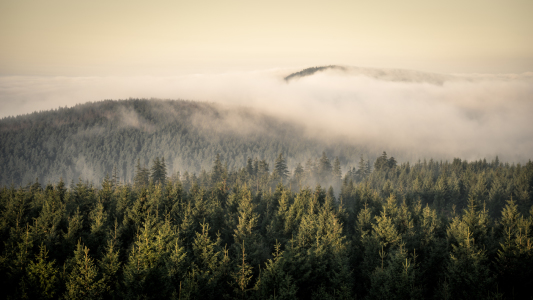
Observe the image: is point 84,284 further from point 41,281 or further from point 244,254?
point 244,254

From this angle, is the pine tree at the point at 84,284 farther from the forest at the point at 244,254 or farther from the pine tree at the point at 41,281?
the pine tree at the point at 41,281

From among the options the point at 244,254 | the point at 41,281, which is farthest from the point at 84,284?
the point at 244,254

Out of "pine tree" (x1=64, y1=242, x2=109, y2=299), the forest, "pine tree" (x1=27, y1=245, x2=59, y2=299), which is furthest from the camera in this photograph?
the forest

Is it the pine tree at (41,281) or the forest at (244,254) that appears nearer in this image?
the pine tree at (41,281)

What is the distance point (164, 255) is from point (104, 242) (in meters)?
13.2

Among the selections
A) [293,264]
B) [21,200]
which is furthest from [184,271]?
[21,200]

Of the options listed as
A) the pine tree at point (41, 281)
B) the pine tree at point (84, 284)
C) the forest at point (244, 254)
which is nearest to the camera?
the pine tree at point (84, 284)

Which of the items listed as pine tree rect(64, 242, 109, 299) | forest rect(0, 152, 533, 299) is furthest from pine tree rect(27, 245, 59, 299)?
pine tree rect(64, 242, 109, 299)

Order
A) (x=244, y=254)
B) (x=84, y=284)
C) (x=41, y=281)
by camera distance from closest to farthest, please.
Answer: (x=84, y=284), (x=41, y=281), (x=244, y=254)

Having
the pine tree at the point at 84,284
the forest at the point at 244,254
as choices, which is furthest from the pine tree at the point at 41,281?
the pine tree at the point at 84,284

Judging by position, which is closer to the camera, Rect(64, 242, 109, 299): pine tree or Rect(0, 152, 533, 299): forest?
Rect(64, 242, 109, 299): pine tree

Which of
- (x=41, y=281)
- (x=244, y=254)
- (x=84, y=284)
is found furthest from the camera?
(x=244, y=254)

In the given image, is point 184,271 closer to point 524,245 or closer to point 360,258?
point 360,258

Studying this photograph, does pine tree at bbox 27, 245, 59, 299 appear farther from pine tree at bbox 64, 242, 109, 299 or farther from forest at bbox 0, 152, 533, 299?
pine tree at bbox 64, 242, 109, 299
